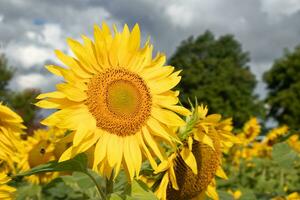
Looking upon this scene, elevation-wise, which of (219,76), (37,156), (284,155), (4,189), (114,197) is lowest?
(4,189)

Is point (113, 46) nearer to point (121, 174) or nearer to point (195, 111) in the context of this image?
point (195, 111)

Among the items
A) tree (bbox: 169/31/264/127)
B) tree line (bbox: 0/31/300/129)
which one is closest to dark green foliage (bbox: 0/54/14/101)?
tree line (bbox: 0/31/300/129)

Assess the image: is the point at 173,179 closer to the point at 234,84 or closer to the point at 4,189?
the point at 4,189

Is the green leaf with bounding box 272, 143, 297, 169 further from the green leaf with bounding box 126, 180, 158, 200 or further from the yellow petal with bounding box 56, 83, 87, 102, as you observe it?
the yellow petal with bounding box 56, 83, 87, 102

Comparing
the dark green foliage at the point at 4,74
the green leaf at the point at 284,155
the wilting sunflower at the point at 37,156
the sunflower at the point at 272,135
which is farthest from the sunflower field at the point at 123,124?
the dark green foliage at the point at 4,74

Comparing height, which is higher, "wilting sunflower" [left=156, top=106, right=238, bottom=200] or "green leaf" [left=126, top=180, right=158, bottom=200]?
"wilting sunflower" [left=156, top=106, right=238, bottom=200]

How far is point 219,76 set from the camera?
47.9m

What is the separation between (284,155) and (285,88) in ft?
151

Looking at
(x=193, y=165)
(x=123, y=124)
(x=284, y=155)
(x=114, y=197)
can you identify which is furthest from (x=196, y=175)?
(x=284, y=155)

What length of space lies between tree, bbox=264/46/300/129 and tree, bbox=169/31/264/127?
1.91 metres

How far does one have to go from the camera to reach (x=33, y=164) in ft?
13.1

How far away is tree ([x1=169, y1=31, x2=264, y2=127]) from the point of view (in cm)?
4594

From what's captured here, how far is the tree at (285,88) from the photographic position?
43.7m

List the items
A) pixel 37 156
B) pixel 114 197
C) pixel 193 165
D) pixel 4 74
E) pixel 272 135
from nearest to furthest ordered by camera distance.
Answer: pixel 114 197 → pixel 193 165 → pixel 37 156 → pixel 272 135 → pixel 4 74
